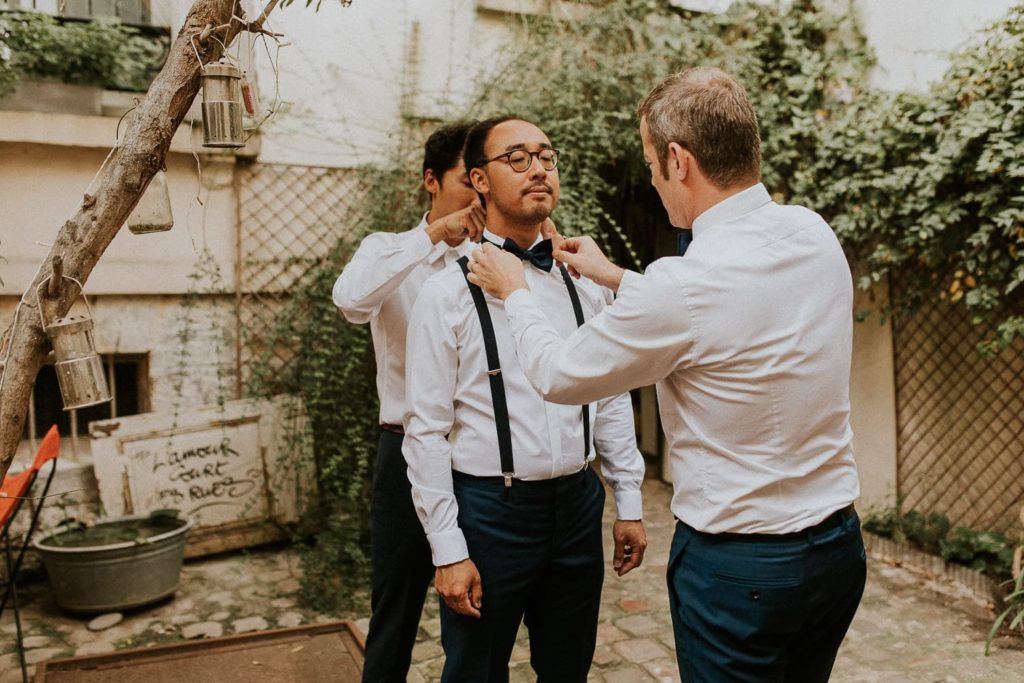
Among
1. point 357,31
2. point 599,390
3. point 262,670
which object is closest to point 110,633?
point 262,670

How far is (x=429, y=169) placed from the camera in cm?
331

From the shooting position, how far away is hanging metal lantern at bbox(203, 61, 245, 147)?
7.50 feet

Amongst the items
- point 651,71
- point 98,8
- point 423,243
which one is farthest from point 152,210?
point 651,71

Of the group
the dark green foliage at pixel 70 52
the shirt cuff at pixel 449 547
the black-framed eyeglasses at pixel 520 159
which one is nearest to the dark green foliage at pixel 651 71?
the dark green foliage at pixel 70 52

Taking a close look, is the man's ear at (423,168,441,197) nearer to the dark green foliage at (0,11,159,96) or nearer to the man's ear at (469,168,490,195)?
the man's ear at (469,168,490,195)

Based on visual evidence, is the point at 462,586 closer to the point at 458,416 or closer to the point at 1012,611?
the point at 458,416

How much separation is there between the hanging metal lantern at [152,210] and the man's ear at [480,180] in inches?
34.9

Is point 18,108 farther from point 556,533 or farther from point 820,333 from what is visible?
point 820,333

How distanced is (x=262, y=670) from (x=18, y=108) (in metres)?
Answer: 3.50

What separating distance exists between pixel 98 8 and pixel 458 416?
4.35 m

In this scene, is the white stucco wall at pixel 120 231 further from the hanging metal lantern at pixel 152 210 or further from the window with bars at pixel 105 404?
the hanging metal lantern at pixel 152 210

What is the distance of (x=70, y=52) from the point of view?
4.93 m

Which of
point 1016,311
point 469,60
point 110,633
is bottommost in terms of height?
point 110,633

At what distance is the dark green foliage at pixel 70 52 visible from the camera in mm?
4684
